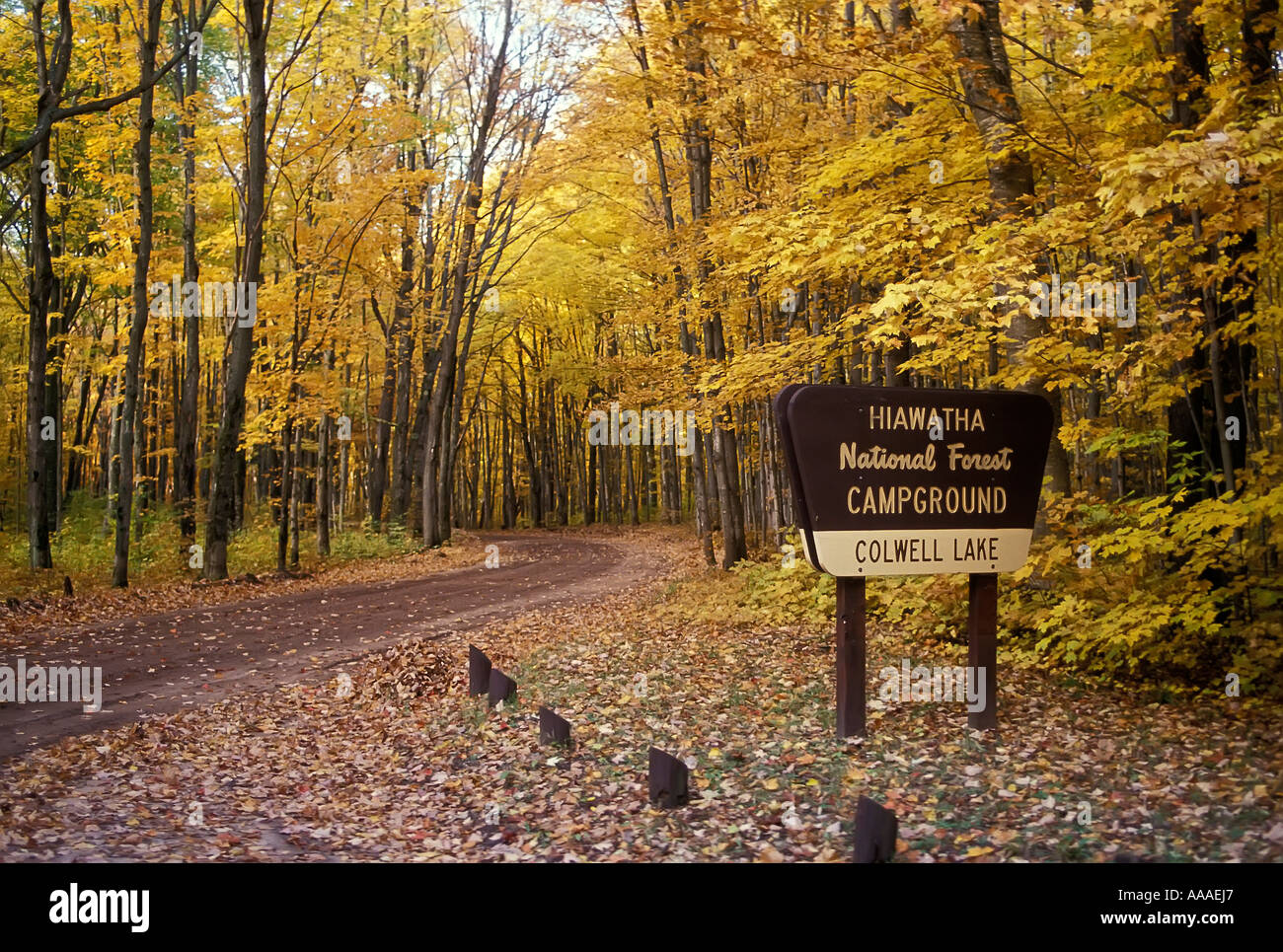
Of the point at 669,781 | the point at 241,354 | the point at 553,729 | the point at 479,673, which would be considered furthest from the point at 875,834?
the point at 241,354

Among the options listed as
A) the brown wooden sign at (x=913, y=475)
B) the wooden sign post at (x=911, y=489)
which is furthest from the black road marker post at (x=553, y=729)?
the brown wooden sign at (x=913, y=475)

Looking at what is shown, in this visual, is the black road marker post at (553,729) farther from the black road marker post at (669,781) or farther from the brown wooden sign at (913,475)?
the brown wooden sign at (913,475)

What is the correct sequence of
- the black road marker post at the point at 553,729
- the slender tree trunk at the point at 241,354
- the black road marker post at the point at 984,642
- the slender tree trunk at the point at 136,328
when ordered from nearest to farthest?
the black road marker post at the point at 984,642 → the black road marker post at the point at 553,729 → the slender tree trunk at the point at 136,328 → the slender tree trunk at the point at 241,354

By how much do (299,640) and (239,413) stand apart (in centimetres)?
837

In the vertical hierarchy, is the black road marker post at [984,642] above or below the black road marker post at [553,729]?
above

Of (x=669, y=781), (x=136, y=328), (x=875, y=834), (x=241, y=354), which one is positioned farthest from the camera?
(x=241, y=354)

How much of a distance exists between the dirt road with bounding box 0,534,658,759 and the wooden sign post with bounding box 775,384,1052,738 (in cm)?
704

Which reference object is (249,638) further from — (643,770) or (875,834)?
(875,834)

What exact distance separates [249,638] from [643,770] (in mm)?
8519

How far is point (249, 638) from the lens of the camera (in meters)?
13.6

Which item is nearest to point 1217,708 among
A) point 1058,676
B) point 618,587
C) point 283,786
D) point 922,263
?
point 1058,676

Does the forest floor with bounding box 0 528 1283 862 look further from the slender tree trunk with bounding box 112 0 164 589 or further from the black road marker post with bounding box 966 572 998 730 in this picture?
the slender tree trunk with bounding box 112 0 164 589

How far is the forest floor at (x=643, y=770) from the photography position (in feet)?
18.7

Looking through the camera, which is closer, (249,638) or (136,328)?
(249,638)
